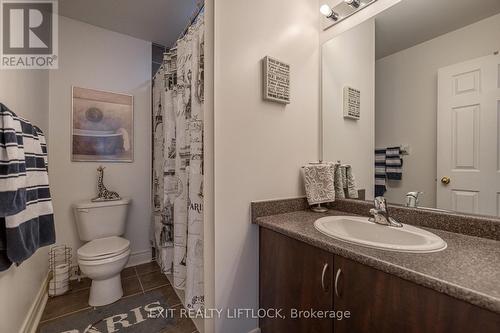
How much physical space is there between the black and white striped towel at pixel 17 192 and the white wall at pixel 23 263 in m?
0.17

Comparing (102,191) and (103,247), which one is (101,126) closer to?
(102,191)

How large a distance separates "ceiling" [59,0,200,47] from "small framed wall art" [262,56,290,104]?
956 mm

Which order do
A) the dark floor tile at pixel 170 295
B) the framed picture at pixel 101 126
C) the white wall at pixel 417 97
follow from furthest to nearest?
1. the framed picture at pixel 101 126
2. the dark floor tile at pixel 170 295
3. the white wall at pixel 417 97

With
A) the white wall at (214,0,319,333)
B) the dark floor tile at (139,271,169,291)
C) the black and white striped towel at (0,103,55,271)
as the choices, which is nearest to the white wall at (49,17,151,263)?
the dark floor tile at (139,271,169,291)

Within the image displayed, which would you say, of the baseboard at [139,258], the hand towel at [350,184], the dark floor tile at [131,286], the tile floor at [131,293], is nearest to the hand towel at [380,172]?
the hand towel at [350,184]

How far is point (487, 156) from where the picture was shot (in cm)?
93

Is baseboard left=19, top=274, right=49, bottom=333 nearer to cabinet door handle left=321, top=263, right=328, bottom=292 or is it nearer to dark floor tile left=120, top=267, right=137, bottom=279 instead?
dark floor tile left=120, top=267, right=137, bottom=279

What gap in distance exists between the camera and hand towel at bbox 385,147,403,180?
1226 millimetres

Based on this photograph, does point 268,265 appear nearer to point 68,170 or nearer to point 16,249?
point 16,249

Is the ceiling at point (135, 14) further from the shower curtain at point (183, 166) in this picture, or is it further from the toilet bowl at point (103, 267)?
the toilet bowl at point (103, 267)

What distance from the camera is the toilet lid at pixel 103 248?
1597 millimetres

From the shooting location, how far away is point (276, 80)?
4.31 ft
